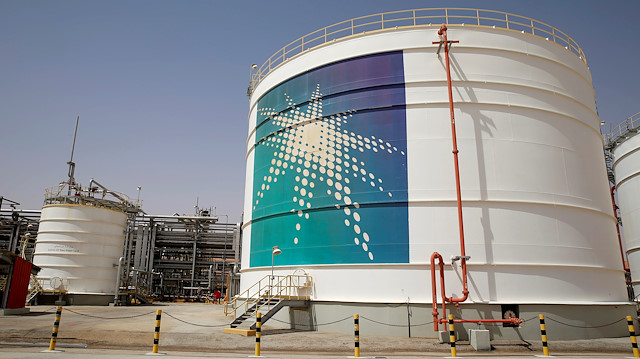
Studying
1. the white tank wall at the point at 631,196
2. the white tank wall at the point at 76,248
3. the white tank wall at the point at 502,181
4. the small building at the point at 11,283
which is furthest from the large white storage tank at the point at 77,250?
the white tank wall at the point at 631,196

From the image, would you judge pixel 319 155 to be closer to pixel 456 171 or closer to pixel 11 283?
pixel 456 171

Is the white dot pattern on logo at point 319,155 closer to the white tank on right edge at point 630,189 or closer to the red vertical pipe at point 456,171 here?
the red vertical pipe at point 456,171

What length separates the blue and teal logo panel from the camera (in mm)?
15570

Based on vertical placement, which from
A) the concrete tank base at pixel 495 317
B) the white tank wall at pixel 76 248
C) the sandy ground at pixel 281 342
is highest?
the white tank wall at pixel 76 248

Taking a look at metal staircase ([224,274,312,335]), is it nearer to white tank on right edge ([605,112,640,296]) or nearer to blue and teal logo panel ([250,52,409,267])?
blue and teal logo panel ([250,52,409,267])

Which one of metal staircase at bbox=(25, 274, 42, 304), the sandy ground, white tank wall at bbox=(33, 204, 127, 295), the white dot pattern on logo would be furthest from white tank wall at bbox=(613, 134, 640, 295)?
metal staircase at bbox=(25, 274, 42, 304)

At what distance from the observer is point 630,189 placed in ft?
87.7

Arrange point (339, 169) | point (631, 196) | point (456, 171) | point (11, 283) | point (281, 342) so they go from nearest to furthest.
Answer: point (281, 342) → point (456, 171) → point (339, 169) → point (11, 283) → point (631, 196)

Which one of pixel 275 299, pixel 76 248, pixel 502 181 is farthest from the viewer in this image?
pixel 76 248

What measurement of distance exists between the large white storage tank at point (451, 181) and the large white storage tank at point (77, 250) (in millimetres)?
18367

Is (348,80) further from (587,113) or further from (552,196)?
(587,113)

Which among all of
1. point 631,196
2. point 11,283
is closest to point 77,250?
point 11,283

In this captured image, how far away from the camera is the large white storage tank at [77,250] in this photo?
28.9 metres

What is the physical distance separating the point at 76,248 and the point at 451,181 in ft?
87.2
